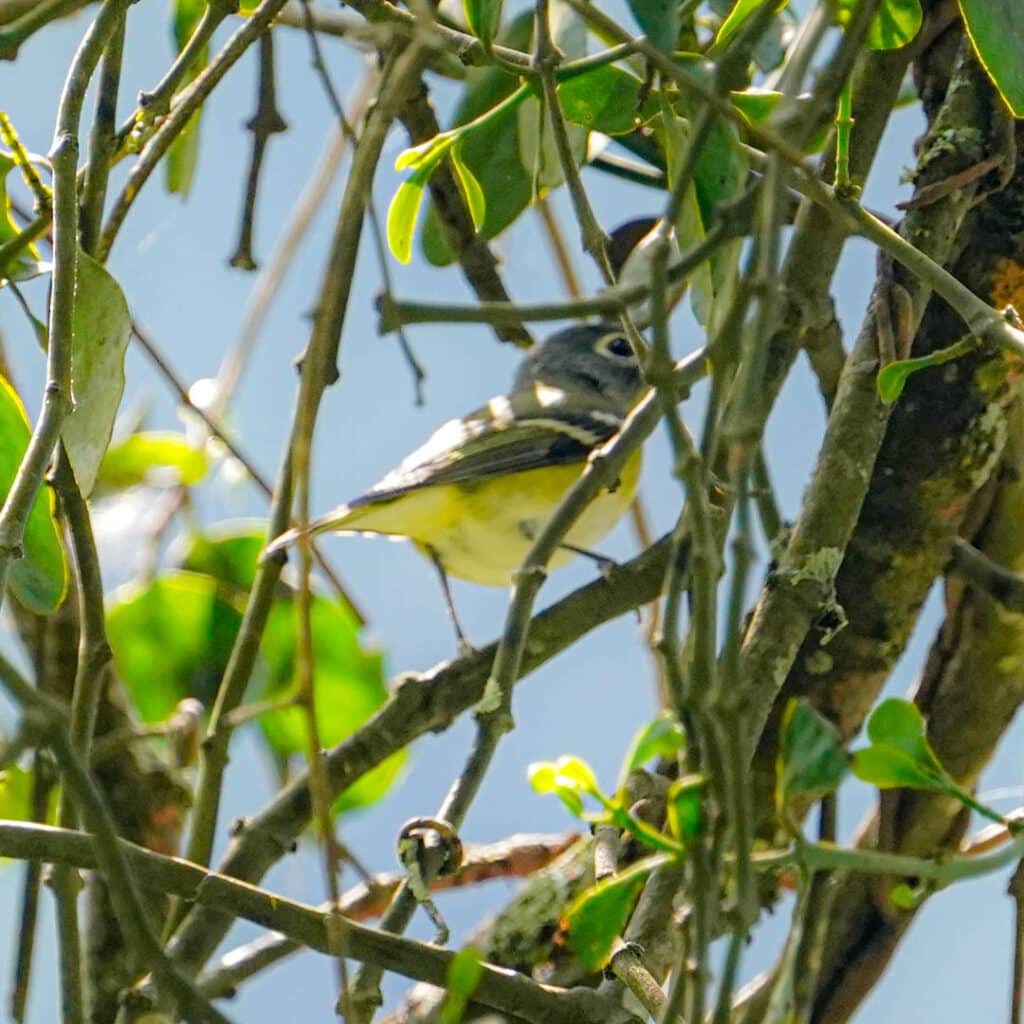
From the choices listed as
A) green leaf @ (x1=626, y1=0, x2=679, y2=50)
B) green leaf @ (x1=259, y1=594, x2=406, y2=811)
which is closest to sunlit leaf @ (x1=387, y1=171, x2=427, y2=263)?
green leaf @ (x1=626, y1=0, x2=679, y2=50)

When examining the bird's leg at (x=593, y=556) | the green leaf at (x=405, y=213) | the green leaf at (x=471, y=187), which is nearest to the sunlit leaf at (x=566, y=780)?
the green leaf at (x=405, y=213)

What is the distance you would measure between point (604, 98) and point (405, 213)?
0.21 meters

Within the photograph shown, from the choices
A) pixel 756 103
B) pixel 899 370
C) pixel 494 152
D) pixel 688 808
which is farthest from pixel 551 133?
pixel 688 808

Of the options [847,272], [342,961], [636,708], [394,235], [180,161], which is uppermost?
[636,708]

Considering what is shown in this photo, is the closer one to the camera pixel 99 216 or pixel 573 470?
pixel 99 216

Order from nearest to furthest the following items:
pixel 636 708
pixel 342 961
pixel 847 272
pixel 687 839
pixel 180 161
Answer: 1. pixel 687 839
2. pixel 342 961
3. pixel 180 161
4. pixel 847 272
5. pixel 636 708

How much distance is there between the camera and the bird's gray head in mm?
4062

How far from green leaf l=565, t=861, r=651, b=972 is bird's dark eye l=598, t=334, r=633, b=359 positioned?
124 inches

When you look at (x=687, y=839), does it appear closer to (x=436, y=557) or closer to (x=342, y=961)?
(x=342, y=961)

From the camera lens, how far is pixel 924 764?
3.57ft

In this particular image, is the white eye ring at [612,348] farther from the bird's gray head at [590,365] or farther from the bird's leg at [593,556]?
the bird's leg at [593,556]

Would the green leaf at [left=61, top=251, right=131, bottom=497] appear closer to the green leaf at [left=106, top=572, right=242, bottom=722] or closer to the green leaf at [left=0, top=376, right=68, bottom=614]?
the green leaf at [left=0, top=376, right=68, bottom=614]

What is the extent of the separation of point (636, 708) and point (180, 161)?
11.7 ft

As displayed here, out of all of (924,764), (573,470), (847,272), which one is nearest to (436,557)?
(573,470)
